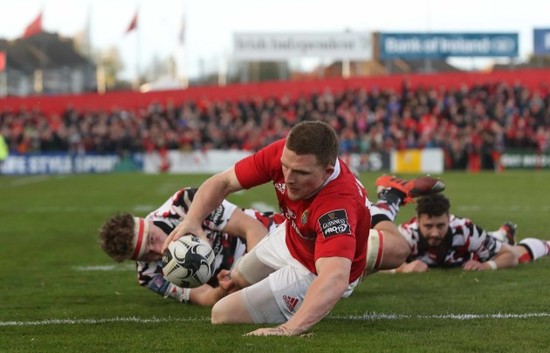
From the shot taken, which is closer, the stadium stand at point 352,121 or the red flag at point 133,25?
the stadium stand at point 352,121

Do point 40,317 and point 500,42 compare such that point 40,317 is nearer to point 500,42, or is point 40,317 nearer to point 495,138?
point 495,138

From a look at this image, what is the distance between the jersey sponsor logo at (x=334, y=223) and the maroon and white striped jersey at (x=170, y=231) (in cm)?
212

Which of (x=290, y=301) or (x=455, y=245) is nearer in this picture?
(x=290, y=301)

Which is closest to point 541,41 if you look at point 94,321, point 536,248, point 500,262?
point 536,248

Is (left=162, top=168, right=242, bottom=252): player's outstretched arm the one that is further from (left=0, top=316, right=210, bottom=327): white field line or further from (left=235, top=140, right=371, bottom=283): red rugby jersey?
(left=0, top=316, right=210, bottom=327): white field line

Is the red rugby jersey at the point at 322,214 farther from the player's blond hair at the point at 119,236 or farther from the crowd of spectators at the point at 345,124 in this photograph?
the crowd of spectators at the point at 345,124

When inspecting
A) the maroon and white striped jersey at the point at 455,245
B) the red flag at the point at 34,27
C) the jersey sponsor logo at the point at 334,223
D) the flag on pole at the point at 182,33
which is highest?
the flag on pole at the point at 182,33

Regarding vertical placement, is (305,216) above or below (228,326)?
above

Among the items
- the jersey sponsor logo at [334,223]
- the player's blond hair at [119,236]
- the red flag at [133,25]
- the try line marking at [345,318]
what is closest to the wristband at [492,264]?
the try line marking at [345,318]

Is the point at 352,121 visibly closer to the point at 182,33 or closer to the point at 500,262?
the point at 182,33

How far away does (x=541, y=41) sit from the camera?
51219mm

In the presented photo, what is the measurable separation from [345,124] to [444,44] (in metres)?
12.0

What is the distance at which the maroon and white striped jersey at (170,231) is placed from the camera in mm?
8117

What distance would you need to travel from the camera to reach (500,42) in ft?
168
